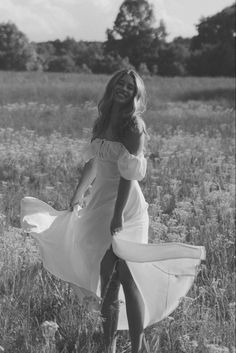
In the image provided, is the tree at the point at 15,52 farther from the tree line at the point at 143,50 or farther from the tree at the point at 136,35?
the tree at the point at 136,35

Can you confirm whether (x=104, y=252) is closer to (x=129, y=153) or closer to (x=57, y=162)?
(x=129, y=153)

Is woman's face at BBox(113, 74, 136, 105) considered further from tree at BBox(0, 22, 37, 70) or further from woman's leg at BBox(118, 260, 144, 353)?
tree at BBox(0, 22, 37, 70)

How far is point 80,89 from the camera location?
19.2 m

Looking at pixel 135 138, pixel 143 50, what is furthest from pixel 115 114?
pixel 143 50

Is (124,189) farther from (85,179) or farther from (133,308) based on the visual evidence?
(133,308)

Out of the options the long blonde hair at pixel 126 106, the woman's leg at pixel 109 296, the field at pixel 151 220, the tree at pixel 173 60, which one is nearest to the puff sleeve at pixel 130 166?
the long blonde hair at pixel 126 106

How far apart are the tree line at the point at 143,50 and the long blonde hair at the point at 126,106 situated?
52.8 metres

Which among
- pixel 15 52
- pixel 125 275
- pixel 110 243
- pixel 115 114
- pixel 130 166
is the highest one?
pixel 15 52

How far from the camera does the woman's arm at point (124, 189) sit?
3211 mm

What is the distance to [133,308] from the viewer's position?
3225 mm

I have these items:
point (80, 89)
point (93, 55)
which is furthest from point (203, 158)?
point (93, 55)

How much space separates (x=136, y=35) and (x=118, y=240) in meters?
73.6

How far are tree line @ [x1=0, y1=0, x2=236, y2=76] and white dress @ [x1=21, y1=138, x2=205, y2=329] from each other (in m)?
53.0

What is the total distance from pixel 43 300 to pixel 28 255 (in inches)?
17.9
